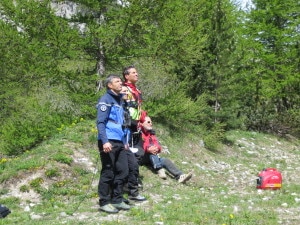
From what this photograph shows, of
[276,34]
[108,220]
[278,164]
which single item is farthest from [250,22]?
[108,220]

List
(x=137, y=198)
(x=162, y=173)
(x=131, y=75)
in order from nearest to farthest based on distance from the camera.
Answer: (x=137, y=198)
(x=131, y=75)
(x=162, y=173)

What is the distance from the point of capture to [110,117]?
6.82m

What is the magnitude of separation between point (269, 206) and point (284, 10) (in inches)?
822

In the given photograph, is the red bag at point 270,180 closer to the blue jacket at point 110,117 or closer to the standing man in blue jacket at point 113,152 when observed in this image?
the standing man in blue jacket at point 113,152

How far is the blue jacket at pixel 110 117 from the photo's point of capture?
6574 mm

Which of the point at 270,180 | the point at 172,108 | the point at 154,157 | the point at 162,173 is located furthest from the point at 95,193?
the point at 172,108

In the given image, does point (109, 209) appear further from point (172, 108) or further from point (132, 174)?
point (172, 108)

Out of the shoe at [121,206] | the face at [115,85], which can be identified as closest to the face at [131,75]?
the face at [115,85]

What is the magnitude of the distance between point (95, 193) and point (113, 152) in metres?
1.65

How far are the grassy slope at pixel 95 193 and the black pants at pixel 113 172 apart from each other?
12.8 inches

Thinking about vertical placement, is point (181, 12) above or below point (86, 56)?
above

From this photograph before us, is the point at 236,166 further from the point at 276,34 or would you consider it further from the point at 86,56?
the point at 276,34

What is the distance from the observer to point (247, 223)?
629 centimetres

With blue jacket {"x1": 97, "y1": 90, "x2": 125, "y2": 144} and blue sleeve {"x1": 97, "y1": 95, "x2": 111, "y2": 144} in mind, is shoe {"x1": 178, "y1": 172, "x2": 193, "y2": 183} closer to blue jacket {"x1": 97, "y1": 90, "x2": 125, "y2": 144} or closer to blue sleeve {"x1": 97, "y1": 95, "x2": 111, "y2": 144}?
blue jacket {"x1": 97, "y1": 90, "x2": 125, "y2": 144}
